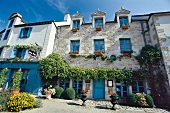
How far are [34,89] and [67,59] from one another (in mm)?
4187

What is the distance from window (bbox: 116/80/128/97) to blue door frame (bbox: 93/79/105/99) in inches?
52.0

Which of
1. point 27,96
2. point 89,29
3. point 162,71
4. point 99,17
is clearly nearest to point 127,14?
point 99,17

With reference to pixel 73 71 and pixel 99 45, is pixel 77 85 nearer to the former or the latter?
pixel 73 71

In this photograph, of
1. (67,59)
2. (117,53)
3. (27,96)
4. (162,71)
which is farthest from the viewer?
(67,59)

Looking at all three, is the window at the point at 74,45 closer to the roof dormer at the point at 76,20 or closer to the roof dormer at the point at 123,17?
the roof dormer at the point at 76,20

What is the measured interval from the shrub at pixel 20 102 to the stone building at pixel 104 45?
14.1 ft

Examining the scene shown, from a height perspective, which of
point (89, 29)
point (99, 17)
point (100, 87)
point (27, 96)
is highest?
point (99, 17)

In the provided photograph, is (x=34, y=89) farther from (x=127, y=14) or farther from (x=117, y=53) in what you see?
(x=127, y=14)

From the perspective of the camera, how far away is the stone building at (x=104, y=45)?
929 centimetres

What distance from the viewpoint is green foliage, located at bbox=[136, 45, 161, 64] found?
28.5ft

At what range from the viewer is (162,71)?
330 inches

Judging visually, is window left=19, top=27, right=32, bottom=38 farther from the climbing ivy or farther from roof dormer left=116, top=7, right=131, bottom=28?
roof dormer left=116, top=7, right=131, bottom=28

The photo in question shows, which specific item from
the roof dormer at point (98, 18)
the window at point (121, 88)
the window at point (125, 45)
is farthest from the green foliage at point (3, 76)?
the window at point (125, 45)

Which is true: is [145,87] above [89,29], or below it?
below
